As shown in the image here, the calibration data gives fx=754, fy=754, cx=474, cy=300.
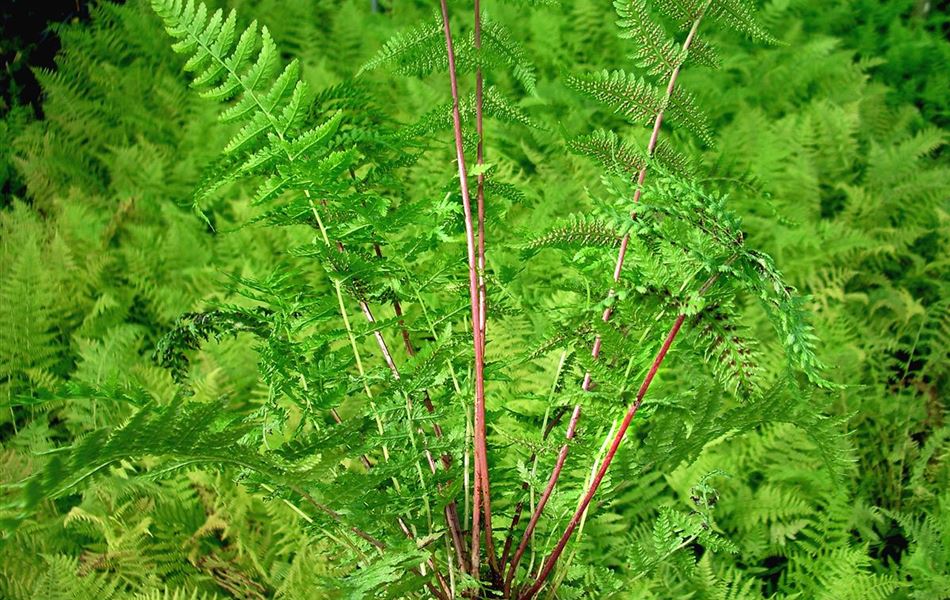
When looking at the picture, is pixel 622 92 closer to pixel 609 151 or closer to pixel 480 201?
pixel 609 151

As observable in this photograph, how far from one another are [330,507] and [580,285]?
0.42 m

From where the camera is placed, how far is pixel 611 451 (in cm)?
86

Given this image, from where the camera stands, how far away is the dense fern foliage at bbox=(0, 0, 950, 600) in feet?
2.83

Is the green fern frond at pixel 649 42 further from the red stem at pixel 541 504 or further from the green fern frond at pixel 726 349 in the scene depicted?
the red stem at pixel 541 504

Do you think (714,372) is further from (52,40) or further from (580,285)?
(52,40)

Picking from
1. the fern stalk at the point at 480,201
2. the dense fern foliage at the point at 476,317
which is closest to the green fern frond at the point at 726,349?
the dense fern foliage at the point at 476,317

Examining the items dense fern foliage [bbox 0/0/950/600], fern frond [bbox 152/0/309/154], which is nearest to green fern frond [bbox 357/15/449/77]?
dense fern foliage [bbox 0/0/950/600]

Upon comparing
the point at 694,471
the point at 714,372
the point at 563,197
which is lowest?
the point at 694,471

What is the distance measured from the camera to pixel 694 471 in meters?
1.73

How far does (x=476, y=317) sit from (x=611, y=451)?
22cm

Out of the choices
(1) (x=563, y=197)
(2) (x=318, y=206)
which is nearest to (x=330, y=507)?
(2) (x=318, y=206)

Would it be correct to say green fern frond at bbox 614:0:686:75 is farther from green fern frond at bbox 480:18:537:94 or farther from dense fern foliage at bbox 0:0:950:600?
green fern frond at bbox 480:18:537:94

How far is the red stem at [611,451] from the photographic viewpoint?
833 millimetres

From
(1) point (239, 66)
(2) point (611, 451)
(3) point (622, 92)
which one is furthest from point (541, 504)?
(1) point (239, 66)
